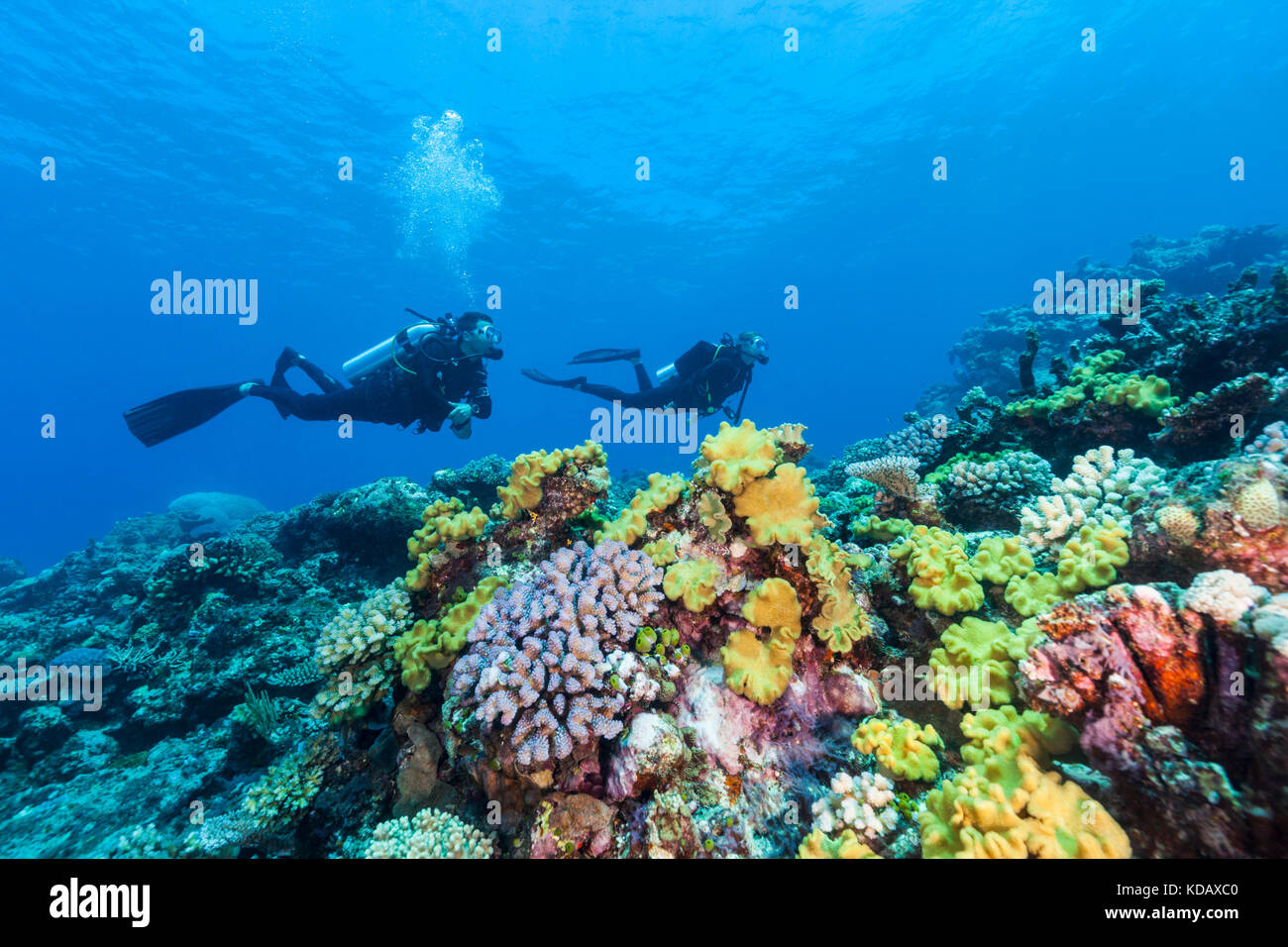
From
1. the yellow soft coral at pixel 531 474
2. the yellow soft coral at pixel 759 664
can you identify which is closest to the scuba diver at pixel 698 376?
the yellow soft coral at pixel 531 474

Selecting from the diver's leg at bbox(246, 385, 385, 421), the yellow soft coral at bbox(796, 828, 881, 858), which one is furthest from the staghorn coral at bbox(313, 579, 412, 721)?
the diver's leg at bbox(246, 385, 385, 421)

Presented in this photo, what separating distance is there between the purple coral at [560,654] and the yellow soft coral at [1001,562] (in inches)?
101

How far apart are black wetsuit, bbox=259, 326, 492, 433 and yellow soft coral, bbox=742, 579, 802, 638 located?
323 inches

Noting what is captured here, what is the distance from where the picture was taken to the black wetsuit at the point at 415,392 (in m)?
10.0

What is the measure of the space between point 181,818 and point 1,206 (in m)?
64.7

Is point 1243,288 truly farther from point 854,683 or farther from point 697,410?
point 697,410

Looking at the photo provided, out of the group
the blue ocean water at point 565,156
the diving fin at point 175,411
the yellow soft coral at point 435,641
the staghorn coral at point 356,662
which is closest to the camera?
the yellow soft coral at point 435,641

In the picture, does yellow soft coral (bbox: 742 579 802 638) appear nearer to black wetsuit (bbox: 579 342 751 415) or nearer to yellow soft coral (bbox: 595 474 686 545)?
yellow soft coral (bbox: 595 474 686 545)

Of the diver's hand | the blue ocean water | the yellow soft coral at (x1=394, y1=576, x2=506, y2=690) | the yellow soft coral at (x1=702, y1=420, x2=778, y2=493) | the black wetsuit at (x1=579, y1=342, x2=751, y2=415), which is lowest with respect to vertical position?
the yellow soft coral at (x1=394, y1=576, x2=506, y2=690)

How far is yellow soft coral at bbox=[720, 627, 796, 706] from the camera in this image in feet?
10.4

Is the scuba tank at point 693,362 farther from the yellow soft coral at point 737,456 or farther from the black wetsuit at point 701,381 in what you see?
the yellow soft coral at point 737,456

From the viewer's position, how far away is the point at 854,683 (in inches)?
135

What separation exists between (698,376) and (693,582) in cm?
1103

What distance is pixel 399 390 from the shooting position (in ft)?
34.4
